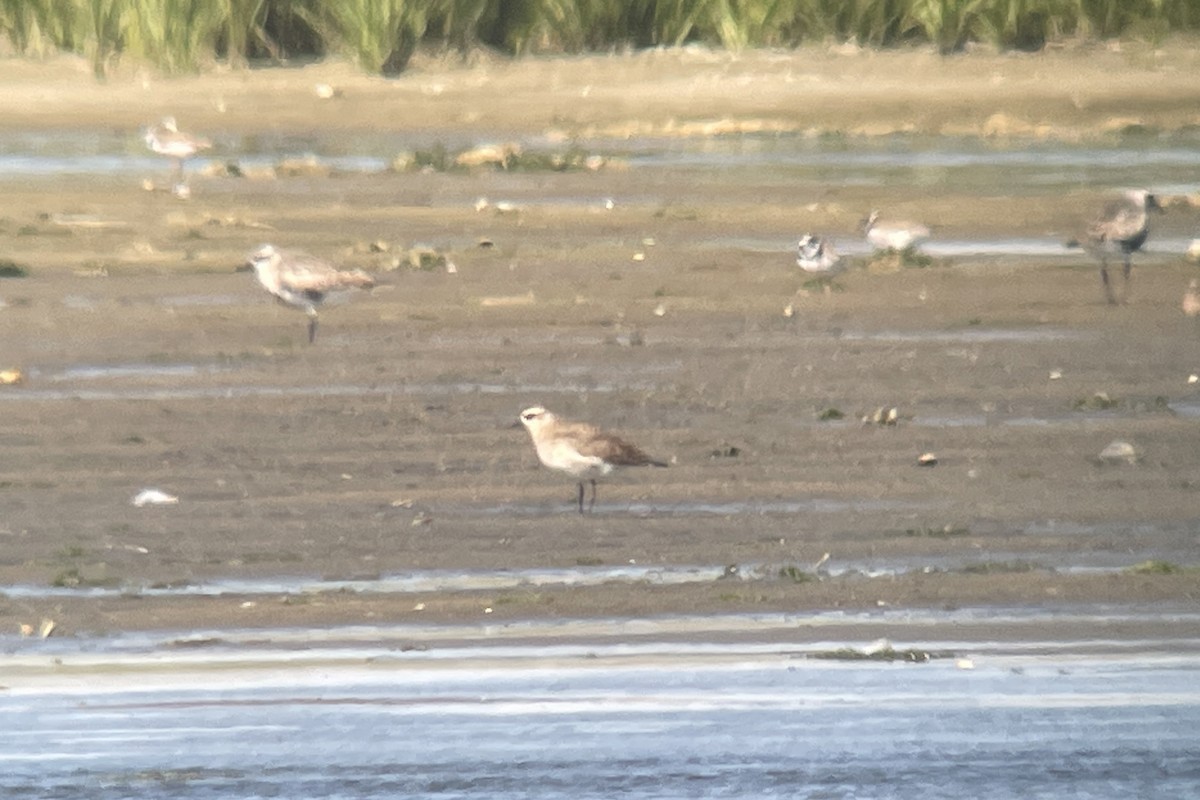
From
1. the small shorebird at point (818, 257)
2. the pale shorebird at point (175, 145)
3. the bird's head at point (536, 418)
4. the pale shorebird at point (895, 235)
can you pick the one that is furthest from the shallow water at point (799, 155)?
the bird's head at point (536, 418)

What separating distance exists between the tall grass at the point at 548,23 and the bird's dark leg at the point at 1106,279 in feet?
27.2

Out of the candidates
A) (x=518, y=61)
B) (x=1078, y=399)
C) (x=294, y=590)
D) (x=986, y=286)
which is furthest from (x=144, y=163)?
(x=294, y=590)

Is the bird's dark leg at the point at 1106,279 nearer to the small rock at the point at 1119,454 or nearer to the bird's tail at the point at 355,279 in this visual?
the bird's tail at the point at 355,279

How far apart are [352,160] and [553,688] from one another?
1376 centimetres

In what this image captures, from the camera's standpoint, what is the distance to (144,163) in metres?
20.2

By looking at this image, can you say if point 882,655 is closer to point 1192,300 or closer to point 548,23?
point 1192,300

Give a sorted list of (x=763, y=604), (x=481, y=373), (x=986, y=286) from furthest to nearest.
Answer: (x=986, y=286) < (x=481, y=373) < (x=763, y=604)

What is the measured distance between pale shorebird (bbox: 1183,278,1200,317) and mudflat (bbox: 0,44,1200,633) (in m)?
0.10

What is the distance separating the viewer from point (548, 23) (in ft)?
76.0

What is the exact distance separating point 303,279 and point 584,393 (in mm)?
2178

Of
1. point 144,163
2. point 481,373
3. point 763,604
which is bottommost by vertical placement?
point 144,163

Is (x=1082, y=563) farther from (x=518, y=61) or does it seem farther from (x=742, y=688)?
(x=518, y=61)

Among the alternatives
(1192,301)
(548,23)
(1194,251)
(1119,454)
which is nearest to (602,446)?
(1119,454)

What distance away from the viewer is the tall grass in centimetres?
2270
